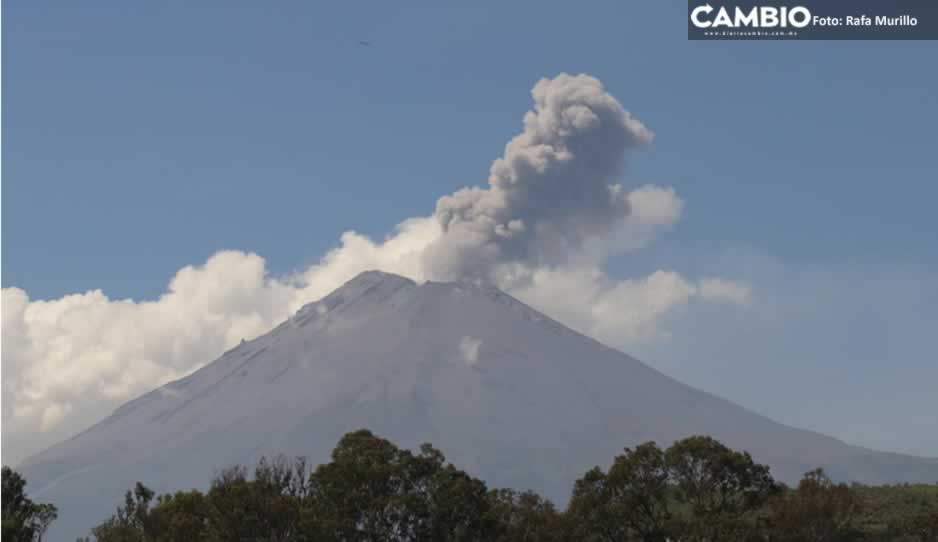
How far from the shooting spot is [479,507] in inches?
2672

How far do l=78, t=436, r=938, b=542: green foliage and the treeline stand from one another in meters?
0.07

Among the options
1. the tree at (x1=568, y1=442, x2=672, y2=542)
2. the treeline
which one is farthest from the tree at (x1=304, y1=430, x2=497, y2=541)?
the tree at (x1=568, y1=442, x2=672, y2=542)

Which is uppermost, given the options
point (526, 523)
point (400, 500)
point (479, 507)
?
point (400, 500)

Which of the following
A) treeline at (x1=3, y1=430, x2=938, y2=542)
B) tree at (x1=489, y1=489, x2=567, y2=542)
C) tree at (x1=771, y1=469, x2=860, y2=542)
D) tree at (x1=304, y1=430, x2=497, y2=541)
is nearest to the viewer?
treeline at (x1=3, y1=430, x2=938, y2=542)

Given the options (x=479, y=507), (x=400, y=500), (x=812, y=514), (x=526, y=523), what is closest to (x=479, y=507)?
(x=479, y=507)

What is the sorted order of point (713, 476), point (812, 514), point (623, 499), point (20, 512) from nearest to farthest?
point (812, 514) → point (20, 512) → point (623, 499) → point (713, 476)

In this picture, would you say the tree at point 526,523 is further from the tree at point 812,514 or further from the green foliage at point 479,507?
the tree at point 812,514

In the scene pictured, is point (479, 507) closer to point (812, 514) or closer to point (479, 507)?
point (479, 507)

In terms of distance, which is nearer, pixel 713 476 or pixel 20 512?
pixel 20 512

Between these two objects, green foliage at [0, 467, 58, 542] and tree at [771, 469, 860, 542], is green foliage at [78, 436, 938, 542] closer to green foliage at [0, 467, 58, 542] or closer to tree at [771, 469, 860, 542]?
tree at [771, 469, 860, 542]

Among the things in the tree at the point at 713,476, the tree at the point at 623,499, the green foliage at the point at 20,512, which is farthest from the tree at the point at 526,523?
the green foliage at the point at 20,512

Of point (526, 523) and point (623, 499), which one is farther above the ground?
point (623, 499)

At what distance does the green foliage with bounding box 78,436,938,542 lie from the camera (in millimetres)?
64812

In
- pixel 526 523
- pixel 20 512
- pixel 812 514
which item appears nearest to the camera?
pixel 812 514
